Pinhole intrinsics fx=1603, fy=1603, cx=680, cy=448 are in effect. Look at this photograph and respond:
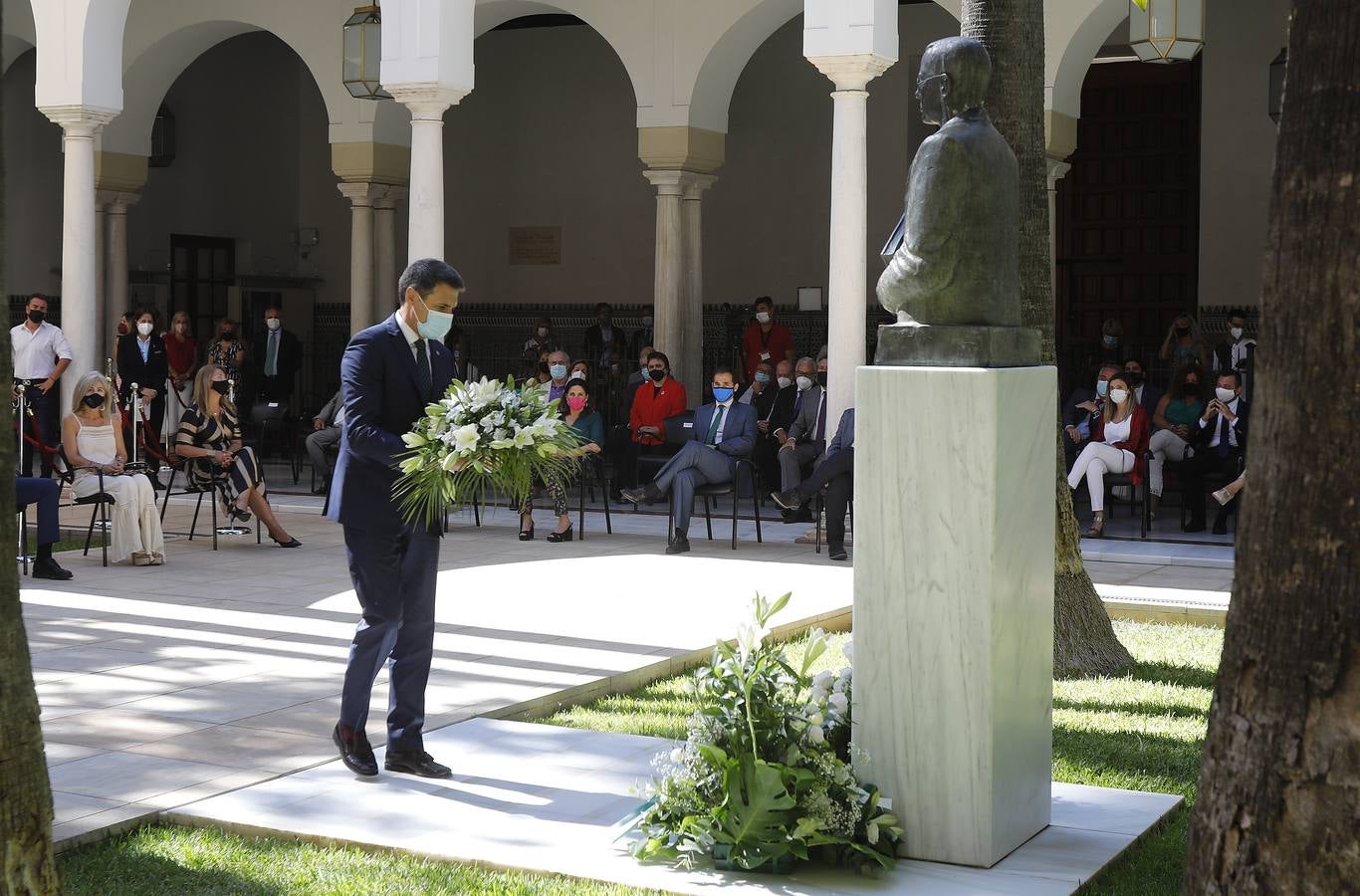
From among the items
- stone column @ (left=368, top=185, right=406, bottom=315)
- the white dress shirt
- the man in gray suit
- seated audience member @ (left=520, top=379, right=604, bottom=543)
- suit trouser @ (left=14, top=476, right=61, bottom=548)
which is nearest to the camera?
suit trouser @ (left=14, top=476, right=61, bottom=548)

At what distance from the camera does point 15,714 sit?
3.18 m

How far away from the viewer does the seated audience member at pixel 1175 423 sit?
1316 cm

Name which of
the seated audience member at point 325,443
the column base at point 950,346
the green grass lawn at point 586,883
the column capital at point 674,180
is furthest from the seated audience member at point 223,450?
the column base at point 950,346

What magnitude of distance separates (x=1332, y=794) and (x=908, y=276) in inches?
81.4

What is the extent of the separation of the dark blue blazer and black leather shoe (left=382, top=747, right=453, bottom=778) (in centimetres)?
81

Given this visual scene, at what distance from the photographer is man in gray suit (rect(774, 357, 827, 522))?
528 inches

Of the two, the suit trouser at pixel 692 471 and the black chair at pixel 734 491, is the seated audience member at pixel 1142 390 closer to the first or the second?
the black chair at pixel 734 491

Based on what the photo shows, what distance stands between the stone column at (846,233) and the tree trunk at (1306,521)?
8898 mm

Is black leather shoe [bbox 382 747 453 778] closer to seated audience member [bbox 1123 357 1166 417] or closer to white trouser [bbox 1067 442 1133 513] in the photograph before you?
white trouser [bbox 1067 442 1133 513]

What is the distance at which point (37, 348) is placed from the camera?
14.8 m

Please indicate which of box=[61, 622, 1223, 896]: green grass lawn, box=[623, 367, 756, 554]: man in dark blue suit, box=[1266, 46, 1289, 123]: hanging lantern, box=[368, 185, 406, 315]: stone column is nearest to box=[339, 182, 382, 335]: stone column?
box=[368, 185, 406, 315]: stone column

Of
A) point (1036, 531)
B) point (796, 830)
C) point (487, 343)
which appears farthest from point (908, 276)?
point (487, 343)

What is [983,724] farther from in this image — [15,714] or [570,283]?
[570,283]

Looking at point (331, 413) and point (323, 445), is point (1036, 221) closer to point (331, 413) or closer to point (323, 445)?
point (323, 445)
